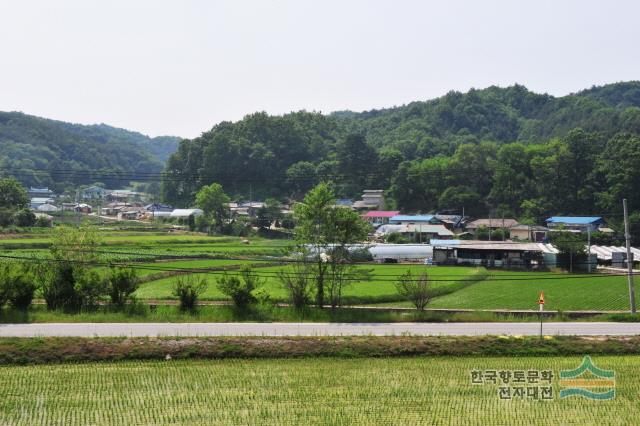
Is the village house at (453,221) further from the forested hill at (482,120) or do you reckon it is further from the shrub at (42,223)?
the shrub at (42,223)

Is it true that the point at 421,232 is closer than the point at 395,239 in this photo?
No

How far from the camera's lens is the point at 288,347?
64.1 feet

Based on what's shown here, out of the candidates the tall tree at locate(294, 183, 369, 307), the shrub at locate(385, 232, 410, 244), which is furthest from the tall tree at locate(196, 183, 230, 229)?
the tall tree at locate(294, 183, 369, 307)

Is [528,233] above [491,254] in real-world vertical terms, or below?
above

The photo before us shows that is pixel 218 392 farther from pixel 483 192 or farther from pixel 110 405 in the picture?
pixel 483 192

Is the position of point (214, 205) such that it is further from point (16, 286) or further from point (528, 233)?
point (16, 286)

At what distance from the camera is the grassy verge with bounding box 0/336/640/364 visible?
18.7m

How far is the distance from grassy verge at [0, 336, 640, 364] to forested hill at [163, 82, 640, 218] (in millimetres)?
56354

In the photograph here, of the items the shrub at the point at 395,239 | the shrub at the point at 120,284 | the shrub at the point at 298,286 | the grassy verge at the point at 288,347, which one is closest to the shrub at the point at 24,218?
the shrub at the point at 395,239

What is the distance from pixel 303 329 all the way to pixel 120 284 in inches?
323

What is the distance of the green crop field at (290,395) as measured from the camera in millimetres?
13656

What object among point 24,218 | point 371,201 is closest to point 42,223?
point 24,218

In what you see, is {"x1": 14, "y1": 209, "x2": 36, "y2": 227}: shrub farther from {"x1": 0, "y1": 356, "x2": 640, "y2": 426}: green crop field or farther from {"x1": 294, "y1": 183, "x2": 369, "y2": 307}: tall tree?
{"x1": 0, "y1": 356, "x2": 640, "y2": 426}: green crop field

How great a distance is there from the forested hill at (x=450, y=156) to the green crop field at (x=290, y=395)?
61.3 meters
